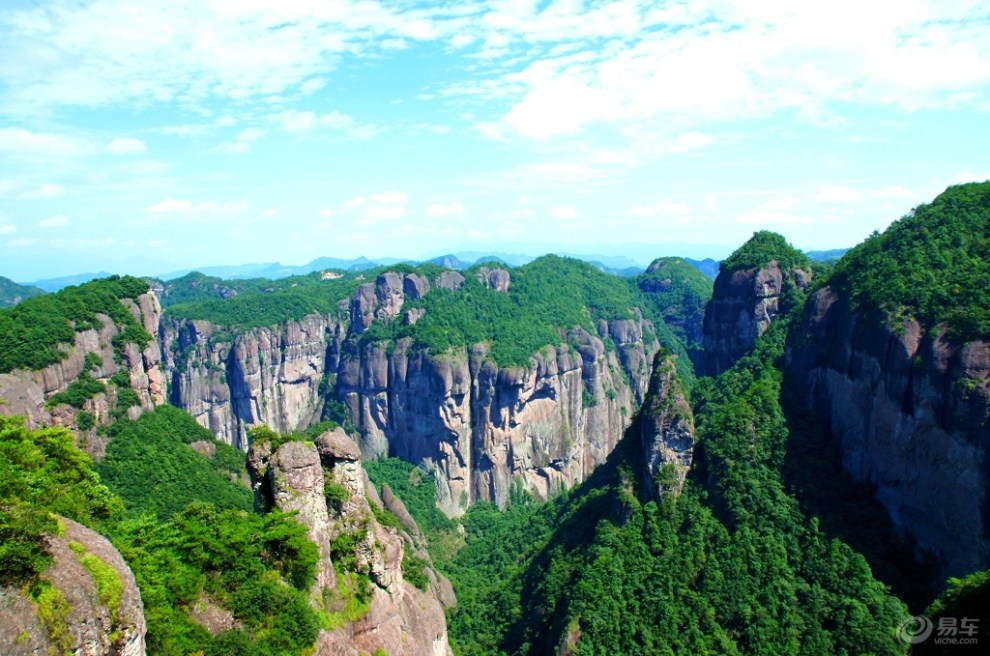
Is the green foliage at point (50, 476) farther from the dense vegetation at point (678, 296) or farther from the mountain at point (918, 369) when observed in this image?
the dense vegetation at point (678, 296)

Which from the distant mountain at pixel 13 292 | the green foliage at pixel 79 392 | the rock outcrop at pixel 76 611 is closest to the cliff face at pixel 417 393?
the green foliage at pixel 79 392

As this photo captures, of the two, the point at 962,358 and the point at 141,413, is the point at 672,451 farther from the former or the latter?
the point at 141,413

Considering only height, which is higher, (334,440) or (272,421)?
(334,440)

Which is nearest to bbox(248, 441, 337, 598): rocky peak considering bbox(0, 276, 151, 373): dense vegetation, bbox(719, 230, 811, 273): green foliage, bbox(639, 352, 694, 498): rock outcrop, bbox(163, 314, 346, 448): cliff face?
bbox(639, 352, 694, 498): rock outcrop

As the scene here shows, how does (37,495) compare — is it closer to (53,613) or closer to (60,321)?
(53,613)

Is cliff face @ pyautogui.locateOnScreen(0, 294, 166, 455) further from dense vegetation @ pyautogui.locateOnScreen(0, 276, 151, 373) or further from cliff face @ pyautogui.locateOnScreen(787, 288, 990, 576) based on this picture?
cliff face @ pyautogui.locateOnScreen(787, 288, 990, 576)

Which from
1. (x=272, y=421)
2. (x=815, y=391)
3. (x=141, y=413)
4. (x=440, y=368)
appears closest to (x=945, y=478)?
(x=815, y=391)

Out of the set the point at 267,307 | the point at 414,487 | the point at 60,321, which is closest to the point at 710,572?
the point at 60,321
